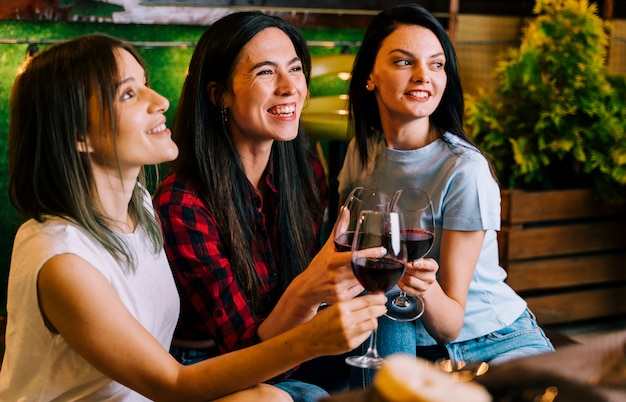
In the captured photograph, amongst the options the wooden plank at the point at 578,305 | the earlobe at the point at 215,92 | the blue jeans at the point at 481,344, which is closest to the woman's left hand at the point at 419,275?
the blue jeans at the point at 481,344

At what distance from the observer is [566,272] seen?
160 inches

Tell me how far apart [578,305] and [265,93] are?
8.73 ft

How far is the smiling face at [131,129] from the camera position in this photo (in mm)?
1582

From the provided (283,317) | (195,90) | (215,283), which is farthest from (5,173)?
(283,317)

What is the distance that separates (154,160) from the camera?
5.38 feet

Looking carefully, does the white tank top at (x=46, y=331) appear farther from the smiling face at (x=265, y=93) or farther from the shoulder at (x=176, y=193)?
the smiling face at (x=265, y=93)

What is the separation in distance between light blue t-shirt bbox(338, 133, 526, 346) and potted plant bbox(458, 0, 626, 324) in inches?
71.3

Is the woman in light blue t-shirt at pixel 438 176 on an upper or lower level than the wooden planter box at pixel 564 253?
upper

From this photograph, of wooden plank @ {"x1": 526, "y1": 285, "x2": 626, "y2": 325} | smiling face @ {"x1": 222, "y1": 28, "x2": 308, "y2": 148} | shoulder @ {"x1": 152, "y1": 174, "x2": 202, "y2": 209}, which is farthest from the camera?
wooden plank @ {"x1": 526, "y1": 285, "x2": 626, "y2": 325}

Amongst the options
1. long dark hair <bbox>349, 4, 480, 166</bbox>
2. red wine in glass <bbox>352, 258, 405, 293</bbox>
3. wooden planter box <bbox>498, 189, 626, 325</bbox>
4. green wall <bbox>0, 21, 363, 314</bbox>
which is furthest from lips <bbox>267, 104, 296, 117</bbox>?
wooden planter box <bbox>498, 189, 626, 325</bbox>

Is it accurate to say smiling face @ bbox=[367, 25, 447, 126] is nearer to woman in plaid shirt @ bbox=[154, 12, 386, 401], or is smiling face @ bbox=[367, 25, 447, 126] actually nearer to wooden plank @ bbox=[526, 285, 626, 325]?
woman in plaid shirt @ bbox=[154, 12, 386, 401]

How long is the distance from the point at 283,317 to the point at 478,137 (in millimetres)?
2687

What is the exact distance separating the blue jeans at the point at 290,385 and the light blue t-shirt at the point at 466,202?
384 mm

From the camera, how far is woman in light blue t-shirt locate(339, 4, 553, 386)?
1984mm
